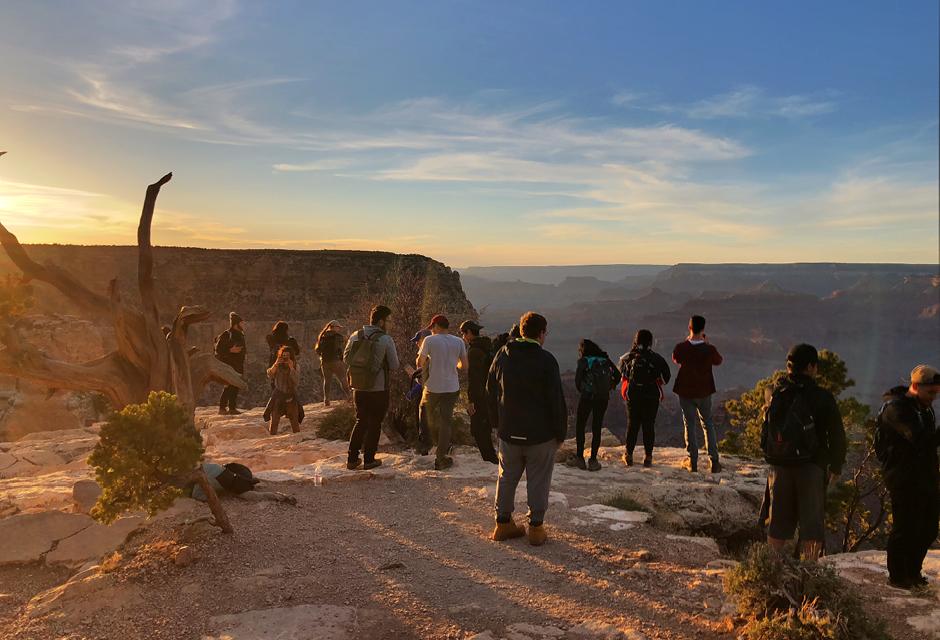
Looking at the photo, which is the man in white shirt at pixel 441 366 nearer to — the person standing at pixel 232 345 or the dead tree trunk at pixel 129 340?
the dead tree trunk at pixel 129 340

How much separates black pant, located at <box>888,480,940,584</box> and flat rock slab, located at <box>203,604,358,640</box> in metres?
3.95

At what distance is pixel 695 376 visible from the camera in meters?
7.85

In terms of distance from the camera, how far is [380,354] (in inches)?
279

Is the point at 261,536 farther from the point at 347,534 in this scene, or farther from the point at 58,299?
the point at 58,299

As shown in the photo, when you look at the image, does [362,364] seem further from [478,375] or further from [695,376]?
[695,376]

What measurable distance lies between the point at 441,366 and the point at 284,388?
4.34 m

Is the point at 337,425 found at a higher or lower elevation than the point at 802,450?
lower

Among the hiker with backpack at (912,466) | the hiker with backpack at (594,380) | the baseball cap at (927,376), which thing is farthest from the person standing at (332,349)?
the baseball cap at (927,376)

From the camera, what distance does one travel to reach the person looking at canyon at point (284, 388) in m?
9.79

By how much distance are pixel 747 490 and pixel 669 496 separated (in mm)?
1382

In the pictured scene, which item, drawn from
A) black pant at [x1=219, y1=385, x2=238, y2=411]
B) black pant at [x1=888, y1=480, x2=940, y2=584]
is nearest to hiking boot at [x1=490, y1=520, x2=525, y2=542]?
black pant at [x1=888, y1=480, x2=940, y2=584]

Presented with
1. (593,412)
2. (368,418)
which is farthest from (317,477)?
(593,412)

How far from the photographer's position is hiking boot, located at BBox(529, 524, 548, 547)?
497cm

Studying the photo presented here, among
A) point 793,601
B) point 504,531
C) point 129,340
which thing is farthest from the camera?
point 129,340
